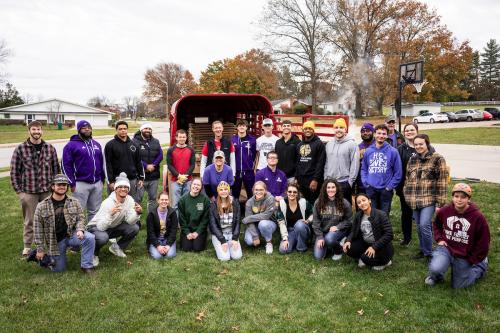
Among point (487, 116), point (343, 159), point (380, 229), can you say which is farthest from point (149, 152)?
point (487, 116)

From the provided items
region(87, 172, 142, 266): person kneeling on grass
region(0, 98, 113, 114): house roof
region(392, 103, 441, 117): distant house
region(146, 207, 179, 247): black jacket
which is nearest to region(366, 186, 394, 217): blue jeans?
region(146, 207, 179, 247): black jacket

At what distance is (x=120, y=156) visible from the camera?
6484 mm

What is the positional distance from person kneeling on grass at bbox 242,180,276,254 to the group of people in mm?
16

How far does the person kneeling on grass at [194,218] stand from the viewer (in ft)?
20.2

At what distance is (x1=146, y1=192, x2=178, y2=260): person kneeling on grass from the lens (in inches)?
231

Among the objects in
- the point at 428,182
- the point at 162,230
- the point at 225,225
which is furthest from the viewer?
the point at 225,225

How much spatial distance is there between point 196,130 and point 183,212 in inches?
152

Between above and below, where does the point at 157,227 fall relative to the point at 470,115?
→ below

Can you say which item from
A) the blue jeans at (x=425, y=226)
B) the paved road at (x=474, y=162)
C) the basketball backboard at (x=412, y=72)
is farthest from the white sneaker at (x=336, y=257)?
the basketball backboard at (x=412, y=72)

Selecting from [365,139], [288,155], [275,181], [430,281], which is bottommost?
[430,281]

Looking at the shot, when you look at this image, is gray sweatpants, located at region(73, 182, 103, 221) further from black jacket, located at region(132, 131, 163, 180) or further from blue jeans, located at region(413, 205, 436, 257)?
blue jeans, located at region(413, 205, 436, 257)

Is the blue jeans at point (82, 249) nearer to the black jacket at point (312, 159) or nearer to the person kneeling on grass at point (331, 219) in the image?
the person kneeling on grass at point (331, 219)

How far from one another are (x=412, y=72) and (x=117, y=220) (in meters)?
12.6

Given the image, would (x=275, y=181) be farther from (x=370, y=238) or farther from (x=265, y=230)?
(x=370, y=238)
